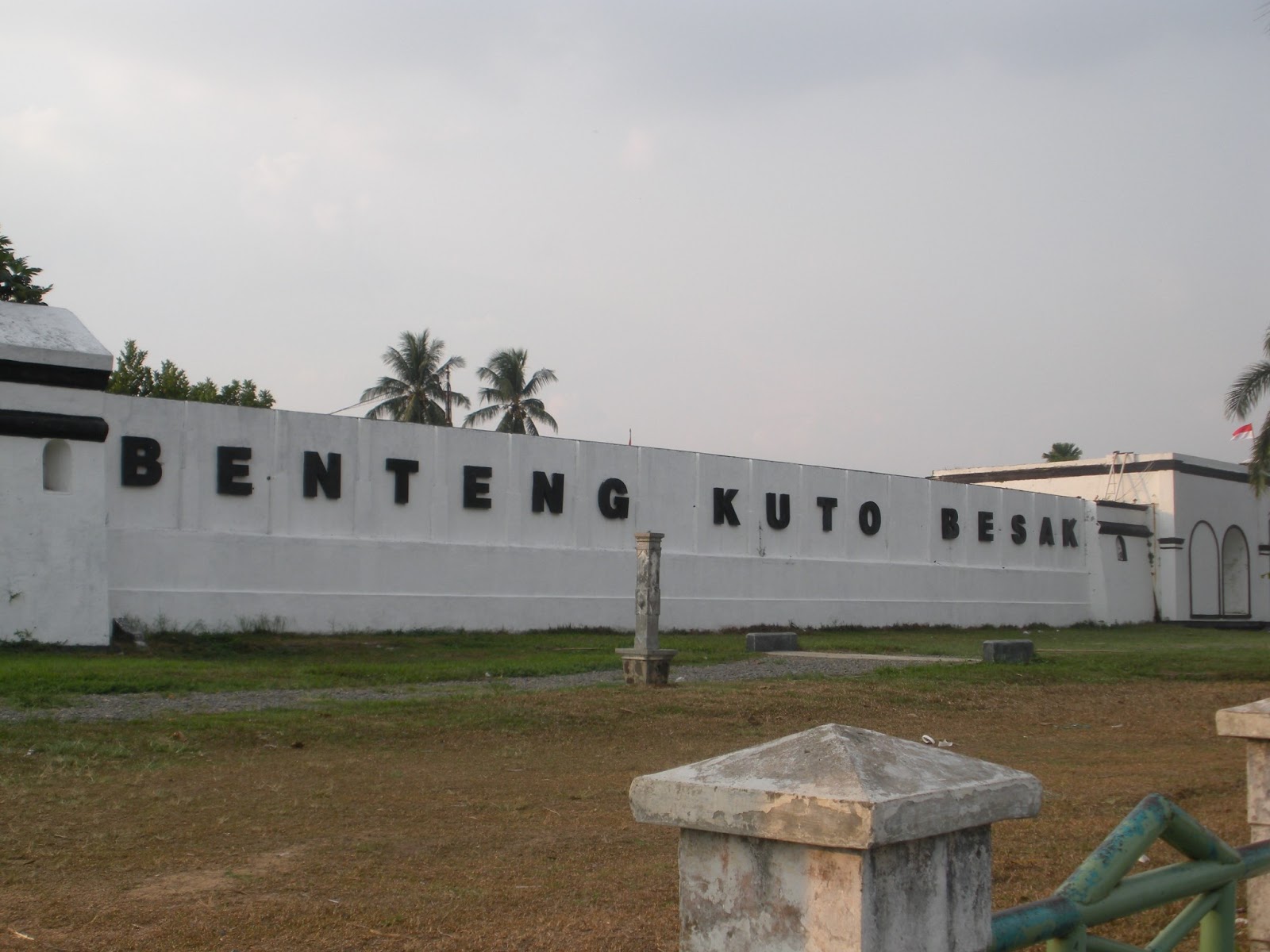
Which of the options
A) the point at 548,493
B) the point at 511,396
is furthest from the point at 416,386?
the point at 548,493

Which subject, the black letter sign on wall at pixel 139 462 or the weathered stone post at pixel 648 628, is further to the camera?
the black letter sign on wall at pixel 139 462

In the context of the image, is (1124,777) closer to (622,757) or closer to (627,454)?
(622,757)

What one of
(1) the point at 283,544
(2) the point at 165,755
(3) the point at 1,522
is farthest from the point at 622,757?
(1) the point at 283,544

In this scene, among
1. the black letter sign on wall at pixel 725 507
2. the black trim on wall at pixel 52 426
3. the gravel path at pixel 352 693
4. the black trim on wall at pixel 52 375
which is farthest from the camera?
the black letter sign on wall at pixel 725 507

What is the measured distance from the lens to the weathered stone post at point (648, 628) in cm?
1691

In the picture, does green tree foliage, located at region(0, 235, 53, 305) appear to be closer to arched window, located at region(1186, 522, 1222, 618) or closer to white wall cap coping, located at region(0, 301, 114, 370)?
white wall cap coping, located at region(0, 301, 114, 370)

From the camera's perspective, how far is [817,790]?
8.09ft

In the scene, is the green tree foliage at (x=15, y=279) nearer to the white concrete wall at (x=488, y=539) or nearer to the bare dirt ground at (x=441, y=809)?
the white concrete wall at (x=488, y=539)

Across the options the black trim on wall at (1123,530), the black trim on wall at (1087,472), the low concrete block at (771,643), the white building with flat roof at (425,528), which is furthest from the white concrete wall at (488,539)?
the black trim on wall at (1087,472)

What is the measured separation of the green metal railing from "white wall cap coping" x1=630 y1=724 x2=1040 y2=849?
28 centimetres

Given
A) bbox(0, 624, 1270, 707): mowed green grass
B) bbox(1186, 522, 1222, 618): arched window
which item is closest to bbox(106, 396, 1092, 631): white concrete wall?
bbox(0, 624, 1270, 707): mowed green grass

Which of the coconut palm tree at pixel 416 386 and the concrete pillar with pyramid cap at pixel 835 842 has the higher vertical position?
the coconut palm tree at pixel 416 386

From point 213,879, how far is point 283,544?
59.1ft

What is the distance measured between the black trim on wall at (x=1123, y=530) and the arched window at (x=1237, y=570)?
4537mm
